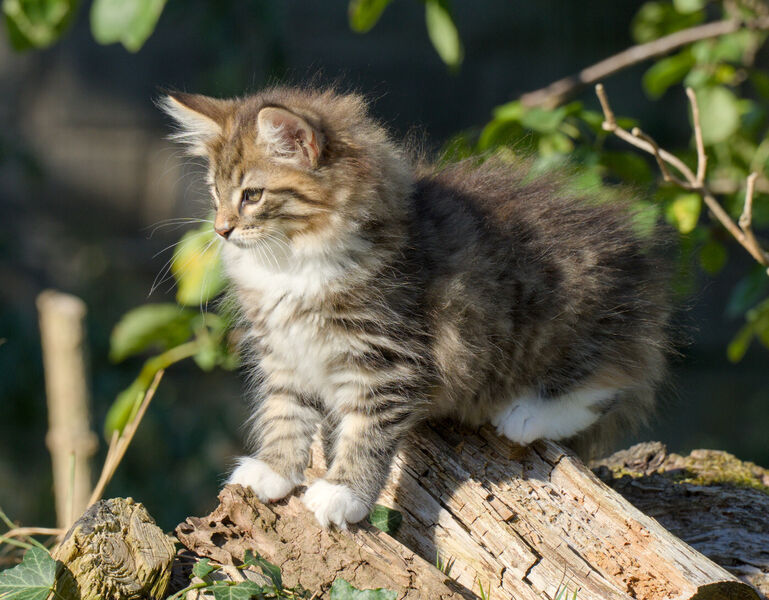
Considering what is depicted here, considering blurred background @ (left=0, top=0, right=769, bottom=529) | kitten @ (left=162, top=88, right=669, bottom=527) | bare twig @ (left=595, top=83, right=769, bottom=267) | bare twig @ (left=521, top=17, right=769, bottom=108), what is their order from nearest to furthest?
kitten @ (left=162, top=88, right=669, bottom=527)
bare twig @ (left=595, top=83, right=769, bottom=267)
bare twig @ (left=521, top=17, right=769, bottom=108)
blurred background @ (left=0, top=0, right=769, bottom=529)

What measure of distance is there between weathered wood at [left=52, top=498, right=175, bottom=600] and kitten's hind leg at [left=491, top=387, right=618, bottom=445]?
0.89 metres

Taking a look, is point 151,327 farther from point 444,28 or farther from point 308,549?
point 444,28

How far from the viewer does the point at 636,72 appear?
18.4ft

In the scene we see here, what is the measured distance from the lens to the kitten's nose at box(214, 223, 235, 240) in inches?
85.4

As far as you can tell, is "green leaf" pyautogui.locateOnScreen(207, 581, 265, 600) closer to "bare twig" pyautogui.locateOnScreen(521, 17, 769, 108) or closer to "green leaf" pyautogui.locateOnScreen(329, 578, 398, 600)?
"green leaf" pyautogui.locateOnScreen(329, 578, 398, 600)

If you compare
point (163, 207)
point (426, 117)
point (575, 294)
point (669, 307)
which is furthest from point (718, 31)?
point (163, 207)

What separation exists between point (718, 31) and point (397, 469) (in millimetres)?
1778

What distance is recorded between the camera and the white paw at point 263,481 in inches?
84.0

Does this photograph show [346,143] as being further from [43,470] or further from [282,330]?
[43,470]

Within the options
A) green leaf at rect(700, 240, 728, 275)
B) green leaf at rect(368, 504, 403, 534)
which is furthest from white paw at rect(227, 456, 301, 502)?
green leaf at rect(700, 240, 728, 275)

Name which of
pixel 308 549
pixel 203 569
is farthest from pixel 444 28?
pixel 203 569

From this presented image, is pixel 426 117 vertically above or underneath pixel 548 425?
above

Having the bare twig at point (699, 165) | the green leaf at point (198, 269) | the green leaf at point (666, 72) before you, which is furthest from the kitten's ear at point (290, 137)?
the green leaf at point (666, 72)

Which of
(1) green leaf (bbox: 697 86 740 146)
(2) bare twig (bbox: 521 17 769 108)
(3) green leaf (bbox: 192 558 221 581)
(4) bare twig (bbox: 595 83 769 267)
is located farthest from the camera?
(2) bare twig (bbox: 521 17 769 108)
